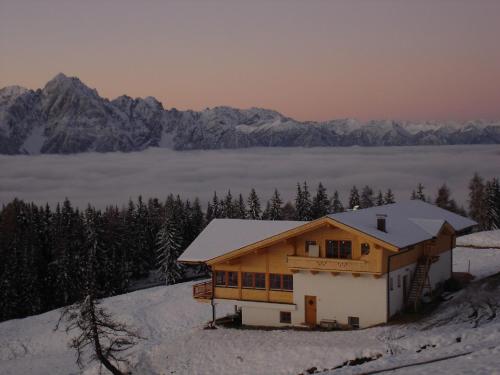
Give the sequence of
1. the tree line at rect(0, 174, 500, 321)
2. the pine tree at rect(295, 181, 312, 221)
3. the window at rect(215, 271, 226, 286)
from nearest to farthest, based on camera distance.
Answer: the window at rect(215, 271, 226, 286)
the tree line at rect(0, 174, 500, 321)
the pine tree at rect(295, 181, 312, 221)

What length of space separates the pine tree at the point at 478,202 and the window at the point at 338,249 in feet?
236

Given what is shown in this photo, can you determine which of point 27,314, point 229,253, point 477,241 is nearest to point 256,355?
point 229,253

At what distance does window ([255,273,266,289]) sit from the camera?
41.3m

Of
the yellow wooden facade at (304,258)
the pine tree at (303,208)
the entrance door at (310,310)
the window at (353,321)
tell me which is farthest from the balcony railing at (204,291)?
the pine tree at (303,208)

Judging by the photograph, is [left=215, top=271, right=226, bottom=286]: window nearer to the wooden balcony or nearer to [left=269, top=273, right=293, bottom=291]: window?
[left=269, top=273, right=293, bottom=291]: window

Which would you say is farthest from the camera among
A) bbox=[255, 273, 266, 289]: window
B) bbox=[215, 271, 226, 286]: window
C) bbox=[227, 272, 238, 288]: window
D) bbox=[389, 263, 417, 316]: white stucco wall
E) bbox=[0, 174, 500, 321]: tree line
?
bbox=[0, 174, 500, 321]: tree line

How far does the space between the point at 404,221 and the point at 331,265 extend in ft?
27.7

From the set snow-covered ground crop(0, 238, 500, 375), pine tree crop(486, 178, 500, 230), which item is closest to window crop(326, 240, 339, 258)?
snow-covered ground crop(0, 238, 500, 375)

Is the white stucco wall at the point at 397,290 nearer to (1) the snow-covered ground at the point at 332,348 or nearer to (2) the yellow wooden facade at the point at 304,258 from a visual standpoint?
(2) the yellow wooden facade at the point at 304,258

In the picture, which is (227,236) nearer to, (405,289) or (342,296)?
(342,296)

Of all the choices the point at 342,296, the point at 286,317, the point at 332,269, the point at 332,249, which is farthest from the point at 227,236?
the point at 342,296

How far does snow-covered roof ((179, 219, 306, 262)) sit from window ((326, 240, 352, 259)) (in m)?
4.93

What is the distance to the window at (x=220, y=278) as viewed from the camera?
140 feet

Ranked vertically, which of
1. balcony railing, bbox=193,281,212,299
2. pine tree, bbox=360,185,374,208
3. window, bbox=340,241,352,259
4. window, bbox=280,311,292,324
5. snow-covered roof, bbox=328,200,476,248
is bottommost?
pine tree, bbox=360,185,374,208
